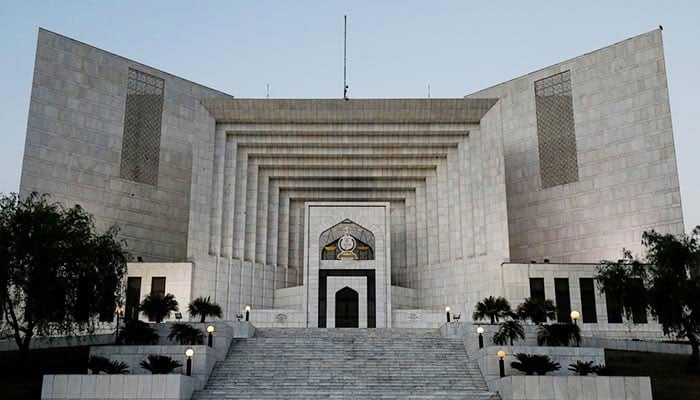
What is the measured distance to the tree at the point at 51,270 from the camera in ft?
84.1

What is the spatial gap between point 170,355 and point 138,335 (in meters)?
3.40

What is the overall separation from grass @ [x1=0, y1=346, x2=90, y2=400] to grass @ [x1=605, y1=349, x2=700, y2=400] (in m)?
18.0

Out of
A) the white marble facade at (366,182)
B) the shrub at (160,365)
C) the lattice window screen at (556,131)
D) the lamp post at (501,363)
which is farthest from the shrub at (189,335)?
the lattice window screen at (556,131)

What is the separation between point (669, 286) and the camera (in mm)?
27484

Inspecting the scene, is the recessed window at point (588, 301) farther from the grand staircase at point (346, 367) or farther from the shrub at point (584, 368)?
the shrub at point (584, 368)

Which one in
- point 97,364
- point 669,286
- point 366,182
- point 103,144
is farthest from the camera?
point 366,182

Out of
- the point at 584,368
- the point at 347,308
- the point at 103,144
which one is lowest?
the point at 584,368

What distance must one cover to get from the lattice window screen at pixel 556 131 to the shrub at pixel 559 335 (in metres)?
17.5

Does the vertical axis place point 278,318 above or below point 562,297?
below

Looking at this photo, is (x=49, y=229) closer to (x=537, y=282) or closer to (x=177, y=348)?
(x=177, y=348)

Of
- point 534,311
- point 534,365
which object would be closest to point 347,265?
point 534,311

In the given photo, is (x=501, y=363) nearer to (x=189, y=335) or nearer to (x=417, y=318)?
(x=189, y=335)

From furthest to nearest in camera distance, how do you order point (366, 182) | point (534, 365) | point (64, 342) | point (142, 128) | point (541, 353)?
point (142, 128) → point (366, 182) → point (64, 342) → point (541, 353) → point (534, 365)

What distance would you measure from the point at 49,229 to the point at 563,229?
93.0ft
